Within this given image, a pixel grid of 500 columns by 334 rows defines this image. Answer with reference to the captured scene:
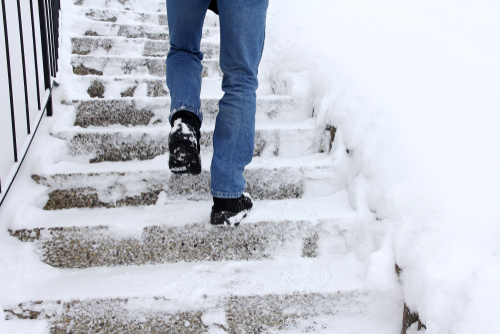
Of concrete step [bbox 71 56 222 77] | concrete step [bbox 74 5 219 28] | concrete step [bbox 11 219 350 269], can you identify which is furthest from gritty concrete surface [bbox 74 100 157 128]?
concrete step [bbox 74 5 219 28]

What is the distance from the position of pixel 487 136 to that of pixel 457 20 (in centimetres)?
122

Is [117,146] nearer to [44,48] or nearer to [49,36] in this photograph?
[44,48]

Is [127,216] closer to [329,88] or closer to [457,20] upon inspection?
[329,88]

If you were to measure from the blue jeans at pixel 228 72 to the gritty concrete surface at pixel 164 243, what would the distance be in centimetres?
17

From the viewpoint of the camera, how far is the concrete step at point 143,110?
4.96ft

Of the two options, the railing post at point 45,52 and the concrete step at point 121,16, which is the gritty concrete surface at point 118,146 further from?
the concrete step at point 121,16

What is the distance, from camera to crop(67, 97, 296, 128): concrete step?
1.51m

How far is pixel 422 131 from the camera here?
1.27m

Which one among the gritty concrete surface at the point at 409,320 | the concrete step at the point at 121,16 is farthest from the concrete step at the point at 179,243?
the concrete step at the point at 121,16

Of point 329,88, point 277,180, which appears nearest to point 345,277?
point 277,180

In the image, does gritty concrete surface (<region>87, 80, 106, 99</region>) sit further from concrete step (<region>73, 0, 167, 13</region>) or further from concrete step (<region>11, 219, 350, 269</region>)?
concrete step (<region>73, 0, 167, 13</region>)

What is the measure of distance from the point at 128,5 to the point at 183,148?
7.85ft

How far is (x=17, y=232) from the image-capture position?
3.51 feet

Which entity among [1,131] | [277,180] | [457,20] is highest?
[457,20]
